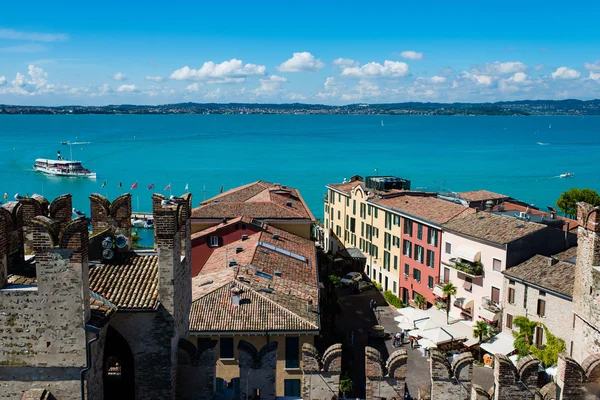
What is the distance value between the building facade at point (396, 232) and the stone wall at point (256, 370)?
37.8 m

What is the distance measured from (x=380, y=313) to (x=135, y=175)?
10614 cm

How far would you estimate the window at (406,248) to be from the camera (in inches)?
2132

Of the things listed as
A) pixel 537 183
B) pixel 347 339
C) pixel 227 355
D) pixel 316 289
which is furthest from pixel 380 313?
pixel 537 183

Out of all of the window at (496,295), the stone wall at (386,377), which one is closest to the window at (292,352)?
the stone wall at (386,377)

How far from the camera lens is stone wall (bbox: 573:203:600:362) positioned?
1683 centimetres

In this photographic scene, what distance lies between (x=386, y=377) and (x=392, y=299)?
4113 centimetres

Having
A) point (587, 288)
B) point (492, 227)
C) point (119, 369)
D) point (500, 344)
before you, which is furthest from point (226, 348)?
point (492, 227)

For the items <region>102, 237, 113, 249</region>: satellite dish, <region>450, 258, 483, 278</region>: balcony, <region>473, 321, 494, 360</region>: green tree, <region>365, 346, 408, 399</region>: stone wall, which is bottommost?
<region>473, 321, 494, 360</region>: green tree

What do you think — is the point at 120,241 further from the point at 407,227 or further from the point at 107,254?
the point at 407,227

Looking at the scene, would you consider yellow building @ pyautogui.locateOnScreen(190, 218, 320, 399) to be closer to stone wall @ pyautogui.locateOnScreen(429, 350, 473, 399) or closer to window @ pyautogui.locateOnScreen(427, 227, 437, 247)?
stone wall @ pyautogui.locateOnScreen(429, 350, 473, 399)

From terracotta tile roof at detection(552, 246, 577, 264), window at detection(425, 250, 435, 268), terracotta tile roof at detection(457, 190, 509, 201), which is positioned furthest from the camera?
terracotta tile roof at detection(457, 190, 509, 201)

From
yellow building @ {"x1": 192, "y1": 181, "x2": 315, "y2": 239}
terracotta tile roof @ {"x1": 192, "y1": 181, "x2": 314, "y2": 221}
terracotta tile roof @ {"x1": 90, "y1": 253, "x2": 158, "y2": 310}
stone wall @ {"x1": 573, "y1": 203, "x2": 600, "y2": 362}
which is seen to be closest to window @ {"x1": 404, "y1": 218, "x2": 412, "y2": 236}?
terracotta tile roof @ {"x1": 192, "y1": 181, "x2": 314, "y2": 221}

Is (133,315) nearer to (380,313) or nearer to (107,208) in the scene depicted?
(107,208)

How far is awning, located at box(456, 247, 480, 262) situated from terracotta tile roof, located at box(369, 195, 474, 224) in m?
4.48
